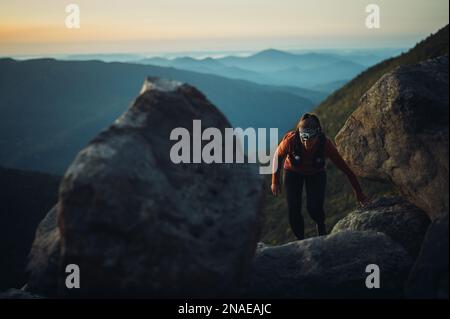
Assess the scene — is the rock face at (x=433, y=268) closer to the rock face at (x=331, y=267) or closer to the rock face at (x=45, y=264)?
the rock face at (x=331, y=267)

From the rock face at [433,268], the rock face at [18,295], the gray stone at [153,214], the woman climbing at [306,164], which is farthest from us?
the woman climbing at [306,164]

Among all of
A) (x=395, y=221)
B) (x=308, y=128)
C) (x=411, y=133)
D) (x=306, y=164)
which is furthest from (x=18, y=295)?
(x=411, y=133)

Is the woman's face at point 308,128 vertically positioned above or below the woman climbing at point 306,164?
above

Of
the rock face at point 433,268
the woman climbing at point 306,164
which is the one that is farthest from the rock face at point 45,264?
the rock face at point 433,268

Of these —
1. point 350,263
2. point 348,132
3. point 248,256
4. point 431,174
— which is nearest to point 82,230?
point 248,256

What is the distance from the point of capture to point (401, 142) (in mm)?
10266

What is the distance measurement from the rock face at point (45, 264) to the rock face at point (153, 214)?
37.5 inches

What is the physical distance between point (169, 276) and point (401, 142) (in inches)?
242

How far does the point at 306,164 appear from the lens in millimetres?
10844

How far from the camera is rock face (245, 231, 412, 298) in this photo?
9.18 meters

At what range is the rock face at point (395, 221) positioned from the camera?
34.9ft

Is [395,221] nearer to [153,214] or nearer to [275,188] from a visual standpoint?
[275,188]

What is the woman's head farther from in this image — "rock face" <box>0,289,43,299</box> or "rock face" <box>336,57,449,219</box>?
"rock face" <box>0,289,43,299</box>
